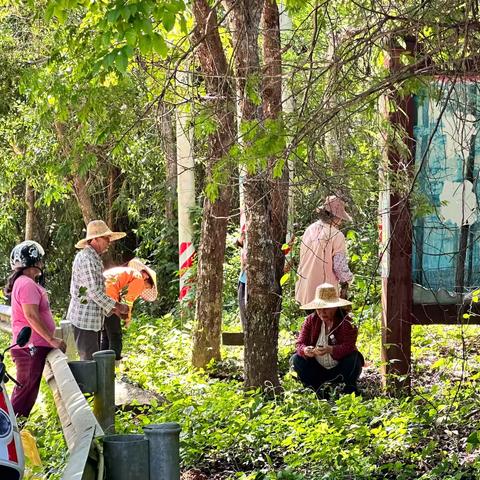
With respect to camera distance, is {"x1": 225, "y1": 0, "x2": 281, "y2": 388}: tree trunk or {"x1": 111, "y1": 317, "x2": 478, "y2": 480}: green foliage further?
{"x1": 225, "y1": 0, "x2": 281, "y2": 388}: tree trunk

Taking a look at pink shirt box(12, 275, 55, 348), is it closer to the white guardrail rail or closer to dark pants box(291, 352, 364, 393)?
the white guardrail rail

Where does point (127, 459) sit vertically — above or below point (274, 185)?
below

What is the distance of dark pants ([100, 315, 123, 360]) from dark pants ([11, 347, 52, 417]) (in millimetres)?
2415

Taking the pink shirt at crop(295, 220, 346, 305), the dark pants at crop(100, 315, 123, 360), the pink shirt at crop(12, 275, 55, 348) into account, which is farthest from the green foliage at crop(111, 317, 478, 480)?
the dark pants at crop(100, 315, 123, 360)

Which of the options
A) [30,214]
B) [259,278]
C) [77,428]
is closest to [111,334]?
[259,278]

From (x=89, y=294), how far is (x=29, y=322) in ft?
5.45

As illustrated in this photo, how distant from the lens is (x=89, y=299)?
10641 mm

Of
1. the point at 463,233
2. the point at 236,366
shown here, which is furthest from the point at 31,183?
the point at 463,233

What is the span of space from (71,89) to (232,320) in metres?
8.20

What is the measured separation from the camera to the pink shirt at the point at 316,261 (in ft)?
32.8

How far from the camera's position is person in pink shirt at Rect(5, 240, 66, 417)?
8.89m

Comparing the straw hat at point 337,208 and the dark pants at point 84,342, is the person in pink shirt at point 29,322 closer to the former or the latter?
the dark pants at point 84,342

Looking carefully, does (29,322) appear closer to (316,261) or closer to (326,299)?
(326,299)

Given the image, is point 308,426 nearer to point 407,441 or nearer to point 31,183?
point 407,441
